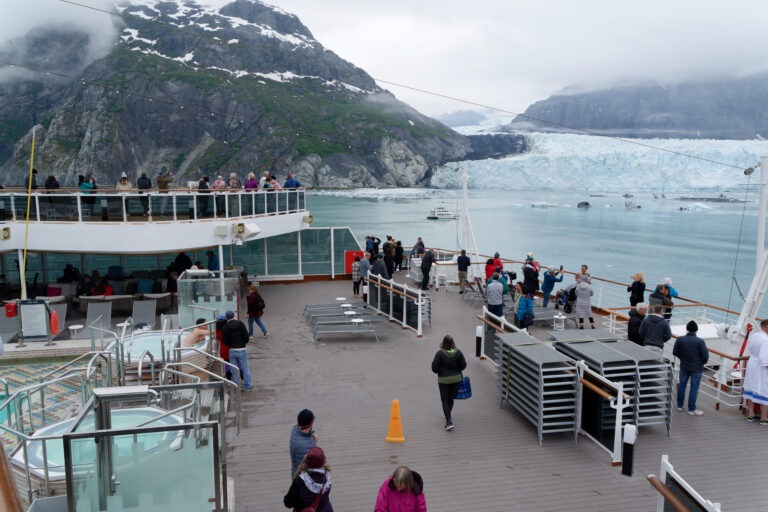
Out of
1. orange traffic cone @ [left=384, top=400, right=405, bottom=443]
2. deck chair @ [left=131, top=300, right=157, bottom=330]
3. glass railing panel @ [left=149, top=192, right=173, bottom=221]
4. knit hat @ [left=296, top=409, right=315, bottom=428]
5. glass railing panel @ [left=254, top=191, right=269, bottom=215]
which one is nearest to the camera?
knit hat @ [left=296, top=409, right=315, bottom=428]

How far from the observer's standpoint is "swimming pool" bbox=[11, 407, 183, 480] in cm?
393

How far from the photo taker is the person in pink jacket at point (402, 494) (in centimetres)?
400

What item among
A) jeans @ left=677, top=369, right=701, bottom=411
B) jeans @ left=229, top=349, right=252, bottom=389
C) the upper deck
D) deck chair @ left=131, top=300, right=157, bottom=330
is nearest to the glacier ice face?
the upper deck

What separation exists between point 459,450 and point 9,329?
11.3m

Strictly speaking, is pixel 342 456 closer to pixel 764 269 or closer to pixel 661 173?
pixel 764 269

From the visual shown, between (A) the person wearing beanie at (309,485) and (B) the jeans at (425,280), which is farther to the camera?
(B) the jeans at (425,280)

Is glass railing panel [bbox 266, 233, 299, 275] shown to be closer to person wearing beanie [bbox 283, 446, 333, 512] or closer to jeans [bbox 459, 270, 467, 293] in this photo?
jeans [bbox 459, 270, 467, 293]

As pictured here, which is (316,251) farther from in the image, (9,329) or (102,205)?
(9,329)

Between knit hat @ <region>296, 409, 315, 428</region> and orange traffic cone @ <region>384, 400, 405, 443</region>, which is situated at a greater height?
knit hat @ <region>296, 409, 315, 428</region>

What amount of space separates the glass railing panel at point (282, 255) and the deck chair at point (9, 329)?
788 cm

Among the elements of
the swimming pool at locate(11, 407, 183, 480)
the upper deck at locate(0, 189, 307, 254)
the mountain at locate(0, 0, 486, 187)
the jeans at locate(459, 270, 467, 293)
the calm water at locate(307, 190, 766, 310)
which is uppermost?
the mountain at locate(0, 0, 486, 187)

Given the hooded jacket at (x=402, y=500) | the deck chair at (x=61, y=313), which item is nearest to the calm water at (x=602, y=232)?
the deck chair at (x=61, y=313)

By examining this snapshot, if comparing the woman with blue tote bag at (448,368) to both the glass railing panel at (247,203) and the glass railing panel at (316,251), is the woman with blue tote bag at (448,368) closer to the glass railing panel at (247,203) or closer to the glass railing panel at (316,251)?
the glass railing panel at (247,203)

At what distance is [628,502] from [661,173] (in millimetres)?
92231
